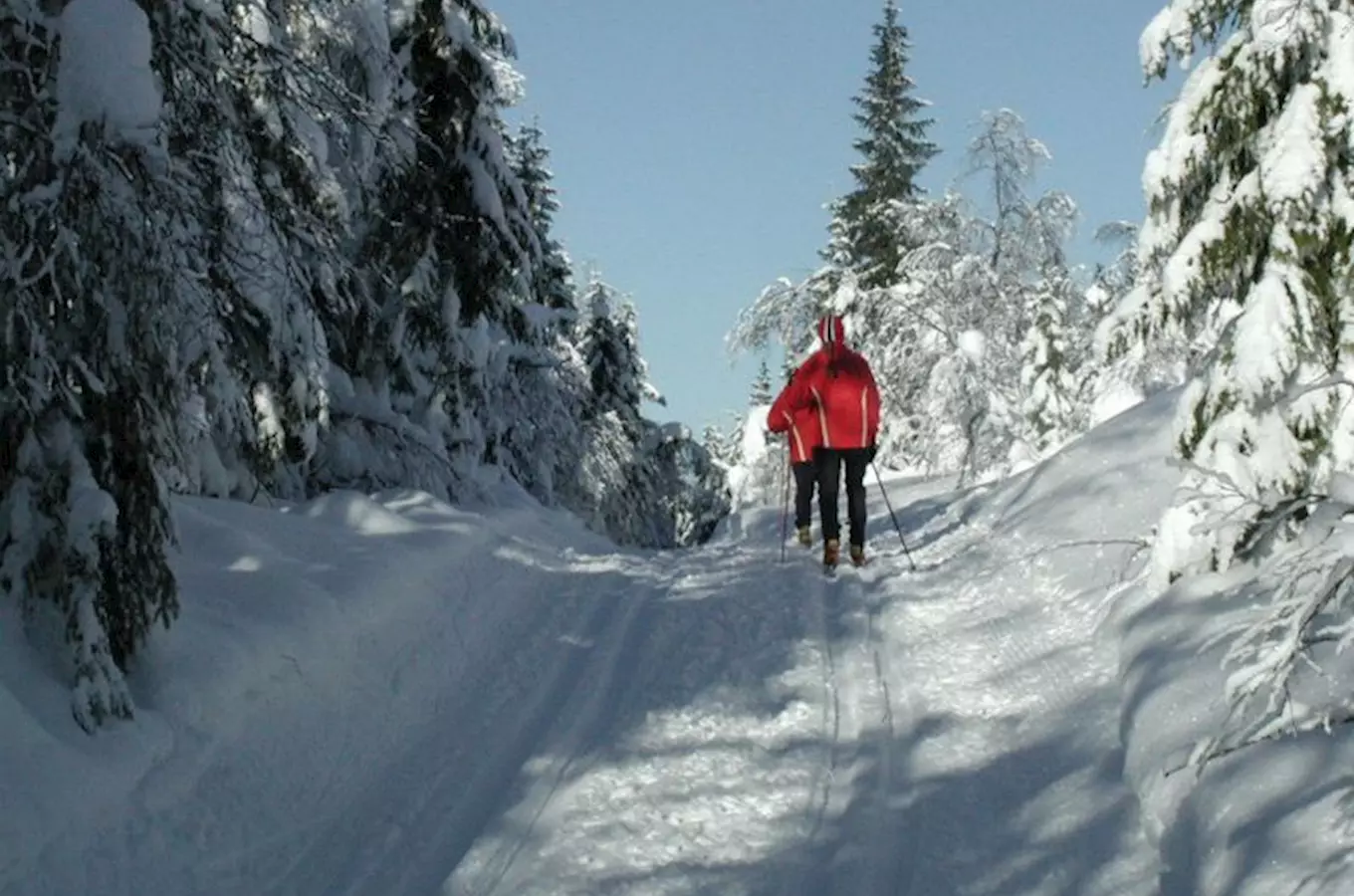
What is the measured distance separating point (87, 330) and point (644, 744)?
3.45 m

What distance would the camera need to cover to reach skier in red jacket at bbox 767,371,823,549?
12695 millimetres

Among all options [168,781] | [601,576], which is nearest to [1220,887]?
[168,781]

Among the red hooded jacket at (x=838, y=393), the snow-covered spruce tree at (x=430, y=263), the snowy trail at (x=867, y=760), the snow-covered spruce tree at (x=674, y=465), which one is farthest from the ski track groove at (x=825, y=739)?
the snow-covered spruce tree at (x=674, y=465)

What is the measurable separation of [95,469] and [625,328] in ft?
108

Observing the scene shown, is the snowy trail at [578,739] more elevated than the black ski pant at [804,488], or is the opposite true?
the black ski pant at [804,488]

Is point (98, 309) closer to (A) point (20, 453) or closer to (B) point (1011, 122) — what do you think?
(A) point (20, 453)

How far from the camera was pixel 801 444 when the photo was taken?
12953 mm

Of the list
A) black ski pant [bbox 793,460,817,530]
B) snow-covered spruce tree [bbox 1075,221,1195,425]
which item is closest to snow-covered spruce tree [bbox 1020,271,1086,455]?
snow-covered spruce tree [bbox 1075,221,1195,425]

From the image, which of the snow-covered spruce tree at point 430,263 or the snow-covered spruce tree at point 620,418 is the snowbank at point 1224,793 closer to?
the snow-covered spruce tree at point 430,263

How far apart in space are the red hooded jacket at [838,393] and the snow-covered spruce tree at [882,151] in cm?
2601

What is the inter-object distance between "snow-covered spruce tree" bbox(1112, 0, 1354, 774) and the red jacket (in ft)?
15.3

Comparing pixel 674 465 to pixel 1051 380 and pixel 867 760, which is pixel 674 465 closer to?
pixel 1051 380

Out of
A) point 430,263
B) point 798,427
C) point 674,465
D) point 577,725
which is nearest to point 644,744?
point 577,725

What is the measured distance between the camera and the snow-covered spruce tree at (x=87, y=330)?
5.49m
